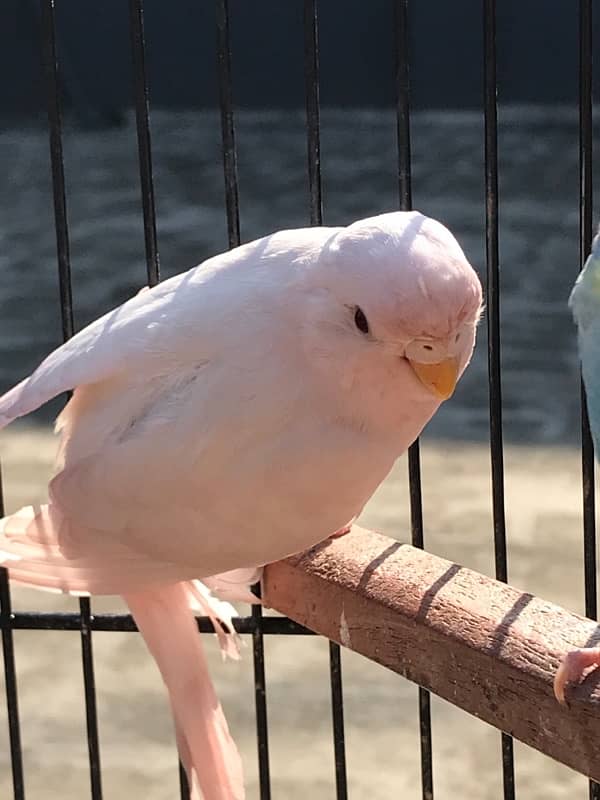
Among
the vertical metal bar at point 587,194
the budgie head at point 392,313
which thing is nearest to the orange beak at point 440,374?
the budgie head at point 392,313

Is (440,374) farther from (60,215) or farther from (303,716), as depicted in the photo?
(303,716)

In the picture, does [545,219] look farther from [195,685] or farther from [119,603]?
[195,685]

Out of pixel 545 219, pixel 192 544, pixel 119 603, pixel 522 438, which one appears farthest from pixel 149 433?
pixel 545 219

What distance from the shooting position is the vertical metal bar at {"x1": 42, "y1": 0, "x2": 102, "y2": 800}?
0.93m

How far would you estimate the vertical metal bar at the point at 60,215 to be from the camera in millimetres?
930

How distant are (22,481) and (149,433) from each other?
1639 mm

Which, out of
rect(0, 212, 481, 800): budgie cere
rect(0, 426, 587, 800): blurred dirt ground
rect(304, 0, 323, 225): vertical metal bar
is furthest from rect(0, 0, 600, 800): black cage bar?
rect(0, 426, 587, 800): blurred dirt ground

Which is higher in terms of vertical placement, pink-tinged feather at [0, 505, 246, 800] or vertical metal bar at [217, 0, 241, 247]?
vertical metal bar at [217, 0, 241, 247]

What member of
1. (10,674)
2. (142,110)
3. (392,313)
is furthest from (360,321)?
(10,674)

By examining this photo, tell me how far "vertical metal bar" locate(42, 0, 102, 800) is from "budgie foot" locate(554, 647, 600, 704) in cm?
42

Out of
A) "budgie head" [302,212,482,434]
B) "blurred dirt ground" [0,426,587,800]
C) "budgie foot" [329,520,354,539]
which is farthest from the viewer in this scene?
"blurred dirt ground" [0,426,587,800]

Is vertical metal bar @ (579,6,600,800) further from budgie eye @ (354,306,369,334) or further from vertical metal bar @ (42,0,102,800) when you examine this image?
vertical metal bar @ (42,0,102,800)

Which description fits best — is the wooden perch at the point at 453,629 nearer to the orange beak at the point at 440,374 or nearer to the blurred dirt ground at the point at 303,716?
the orange beak at the point at 440,374

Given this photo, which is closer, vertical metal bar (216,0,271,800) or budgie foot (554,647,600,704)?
budgie foot (554,647,600,704)
